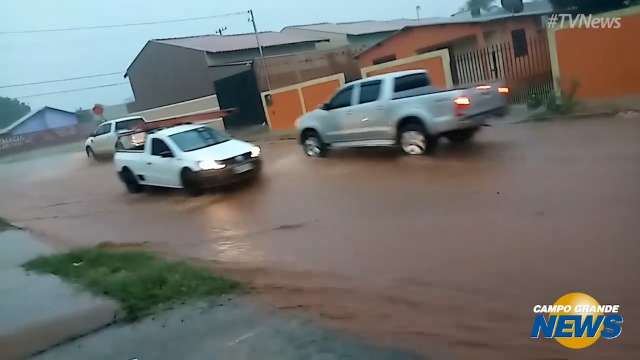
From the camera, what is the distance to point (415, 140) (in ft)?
35.8

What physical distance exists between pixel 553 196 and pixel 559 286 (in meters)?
2.63

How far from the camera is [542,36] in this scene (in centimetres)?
1457

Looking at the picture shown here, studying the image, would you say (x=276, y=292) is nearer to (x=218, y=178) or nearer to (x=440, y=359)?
(x=440, y=359)

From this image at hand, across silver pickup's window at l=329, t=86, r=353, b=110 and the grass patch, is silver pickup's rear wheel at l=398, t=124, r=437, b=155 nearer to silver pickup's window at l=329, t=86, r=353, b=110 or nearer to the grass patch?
silver pickup's window at l=329, t=86, r=353, b=110

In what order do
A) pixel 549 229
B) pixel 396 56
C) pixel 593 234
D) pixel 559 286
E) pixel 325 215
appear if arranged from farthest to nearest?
pixel 396 56 < pixel 325 215 < pixel 549 229 < pixel 593 234 < pixel 559 286

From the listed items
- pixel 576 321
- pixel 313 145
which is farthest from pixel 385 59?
pixel 576 321

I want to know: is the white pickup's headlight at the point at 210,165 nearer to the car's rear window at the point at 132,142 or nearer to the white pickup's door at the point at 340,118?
the car's rear window at the point at 132,142

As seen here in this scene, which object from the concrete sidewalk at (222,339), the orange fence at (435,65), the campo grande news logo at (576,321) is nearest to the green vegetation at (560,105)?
the orange fence at (435,65)

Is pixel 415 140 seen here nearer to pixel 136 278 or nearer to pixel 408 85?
pixel 408 85

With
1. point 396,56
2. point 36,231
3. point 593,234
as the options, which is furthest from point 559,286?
point 396,56

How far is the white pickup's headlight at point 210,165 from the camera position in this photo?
35.4 feet

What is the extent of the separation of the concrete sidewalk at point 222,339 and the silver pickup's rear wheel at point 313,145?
27.6 feet

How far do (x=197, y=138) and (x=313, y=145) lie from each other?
3032 mm

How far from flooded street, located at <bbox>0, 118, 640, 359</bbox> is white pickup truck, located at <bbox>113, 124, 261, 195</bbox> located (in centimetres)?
41
